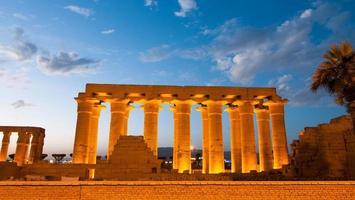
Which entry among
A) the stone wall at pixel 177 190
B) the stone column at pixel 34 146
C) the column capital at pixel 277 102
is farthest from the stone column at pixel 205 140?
the stone column at pixel 34 146

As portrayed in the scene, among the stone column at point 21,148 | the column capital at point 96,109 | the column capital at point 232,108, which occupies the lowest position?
the stone column at point 21,148

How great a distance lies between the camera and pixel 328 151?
68.3 feet

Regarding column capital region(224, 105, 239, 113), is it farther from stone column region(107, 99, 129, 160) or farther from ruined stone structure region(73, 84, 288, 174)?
stone column region(107, 99, 129, 160)

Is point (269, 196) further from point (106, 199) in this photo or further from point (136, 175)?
point (136, 175)

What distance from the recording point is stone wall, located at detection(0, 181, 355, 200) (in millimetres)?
12055

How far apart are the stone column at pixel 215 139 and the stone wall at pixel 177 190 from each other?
17.4 metres

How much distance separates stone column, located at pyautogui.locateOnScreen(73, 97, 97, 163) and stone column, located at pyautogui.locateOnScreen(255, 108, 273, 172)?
1779 cm

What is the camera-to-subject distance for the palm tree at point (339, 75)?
16.5 m

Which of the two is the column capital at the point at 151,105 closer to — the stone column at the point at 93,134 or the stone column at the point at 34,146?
the stone column at the point at 93,134

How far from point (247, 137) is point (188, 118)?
638 centimetres

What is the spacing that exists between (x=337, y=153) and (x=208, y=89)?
1408 cm

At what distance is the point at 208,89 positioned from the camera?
31172mm

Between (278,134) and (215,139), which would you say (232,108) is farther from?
(278,134)

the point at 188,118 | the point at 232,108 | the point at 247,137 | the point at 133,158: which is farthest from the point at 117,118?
the point at 247,137
